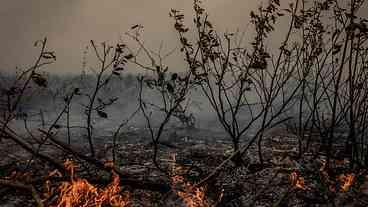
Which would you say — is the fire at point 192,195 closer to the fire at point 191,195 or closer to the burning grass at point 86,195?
the fire at point 191,195

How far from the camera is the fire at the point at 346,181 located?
8.10 metres

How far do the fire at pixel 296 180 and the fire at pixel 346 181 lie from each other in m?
0.63

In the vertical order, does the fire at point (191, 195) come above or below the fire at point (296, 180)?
below

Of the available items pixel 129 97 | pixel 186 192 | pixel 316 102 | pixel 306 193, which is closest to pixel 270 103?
pixel 316 102

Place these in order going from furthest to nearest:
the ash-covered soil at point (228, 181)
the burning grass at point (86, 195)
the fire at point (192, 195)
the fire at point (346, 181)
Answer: the fire at point (346, 181) < the ash-covered soil at point (228, 181) < the fire at point (192, 195) < the burning grass at point (86, 195)

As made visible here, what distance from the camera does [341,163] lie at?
10.7 meters

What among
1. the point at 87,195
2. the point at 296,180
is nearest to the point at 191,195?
the point at 87,195

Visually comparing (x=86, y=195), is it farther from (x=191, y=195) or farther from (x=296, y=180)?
(x=296, y=180)

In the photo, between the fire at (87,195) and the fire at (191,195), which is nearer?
the fire at (87,195)

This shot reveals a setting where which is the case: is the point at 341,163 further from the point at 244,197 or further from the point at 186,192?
the point at 186,192

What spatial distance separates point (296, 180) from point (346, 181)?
97 centimetres

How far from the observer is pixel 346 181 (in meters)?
8.54

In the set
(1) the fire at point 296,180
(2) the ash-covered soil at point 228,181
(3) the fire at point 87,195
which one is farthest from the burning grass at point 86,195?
(1) the fire at point 296,180

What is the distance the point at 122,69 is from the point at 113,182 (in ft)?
10.3
